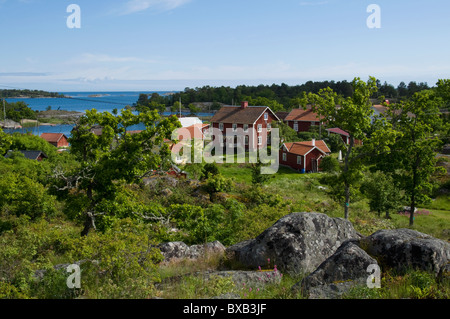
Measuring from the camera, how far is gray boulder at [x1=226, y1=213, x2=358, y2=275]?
7926 millimetres

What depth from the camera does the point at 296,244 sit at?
8.03 meters

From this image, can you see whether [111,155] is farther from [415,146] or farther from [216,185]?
[415,146]

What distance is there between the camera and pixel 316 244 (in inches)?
324

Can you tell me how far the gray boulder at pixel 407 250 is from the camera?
6.52m

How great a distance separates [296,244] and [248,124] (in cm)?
4206

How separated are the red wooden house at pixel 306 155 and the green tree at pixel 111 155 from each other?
26.6 m

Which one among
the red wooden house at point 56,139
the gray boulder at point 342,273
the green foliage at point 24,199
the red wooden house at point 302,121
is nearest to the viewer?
the gray boulder at point 342,273

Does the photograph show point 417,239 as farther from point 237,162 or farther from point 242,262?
point 237,162

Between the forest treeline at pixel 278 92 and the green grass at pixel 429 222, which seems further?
the forest treeline at pixel 278 92

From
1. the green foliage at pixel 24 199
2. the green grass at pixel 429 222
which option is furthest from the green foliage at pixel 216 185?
the green grass at pixel 429 222

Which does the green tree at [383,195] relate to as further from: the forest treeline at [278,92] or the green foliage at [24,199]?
the forest treeline at [278,92]

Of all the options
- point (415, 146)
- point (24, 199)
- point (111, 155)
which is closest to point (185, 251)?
point (111, 155)
